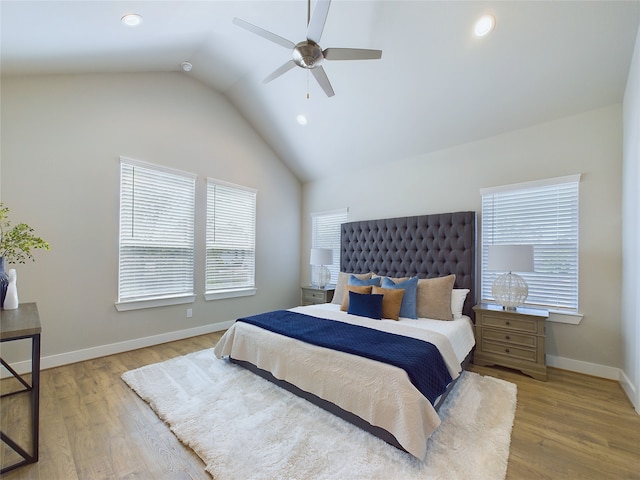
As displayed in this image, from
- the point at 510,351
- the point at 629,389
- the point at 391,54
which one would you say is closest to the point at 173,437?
the point at 510,351

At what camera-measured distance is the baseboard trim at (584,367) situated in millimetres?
2867

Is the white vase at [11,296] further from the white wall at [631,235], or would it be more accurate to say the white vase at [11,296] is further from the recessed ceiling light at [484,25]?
the white wall at [631,235]

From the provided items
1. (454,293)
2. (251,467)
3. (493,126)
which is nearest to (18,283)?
(251,467)

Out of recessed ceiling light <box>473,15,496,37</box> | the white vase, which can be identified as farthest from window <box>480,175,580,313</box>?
the white vase

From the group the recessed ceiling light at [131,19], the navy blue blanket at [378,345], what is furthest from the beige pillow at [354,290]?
the recessed ceiling light at [131,19]

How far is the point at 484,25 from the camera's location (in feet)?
8.73

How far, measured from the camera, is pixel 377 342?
234 centimetres

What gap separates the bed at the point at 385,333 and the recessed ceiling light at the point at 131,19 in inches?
123

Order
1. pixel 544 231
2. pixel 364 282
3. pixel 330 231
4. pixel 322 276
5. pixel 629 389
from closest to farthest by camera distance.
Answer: pixel 629 389, pixel 544 231, pixel 364 282, pixel 322 276, pixel 330 231

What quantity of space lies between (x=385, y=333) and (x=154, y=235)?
3.27 metres

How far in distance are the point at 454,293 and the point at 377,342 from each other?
1.65 meters

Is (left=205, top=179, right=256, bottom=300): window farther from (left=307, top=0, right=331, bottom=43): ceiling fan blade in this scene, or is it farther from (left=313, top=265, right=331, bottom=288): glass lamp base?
(left=307, top=0, right=331, bottom=43): ceiling fan blade

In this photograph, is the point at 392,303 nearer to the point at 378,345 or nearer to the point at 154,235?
the point at 378,345

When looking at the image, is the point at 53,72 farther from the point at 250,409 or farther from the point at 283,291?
the point at 283,291
